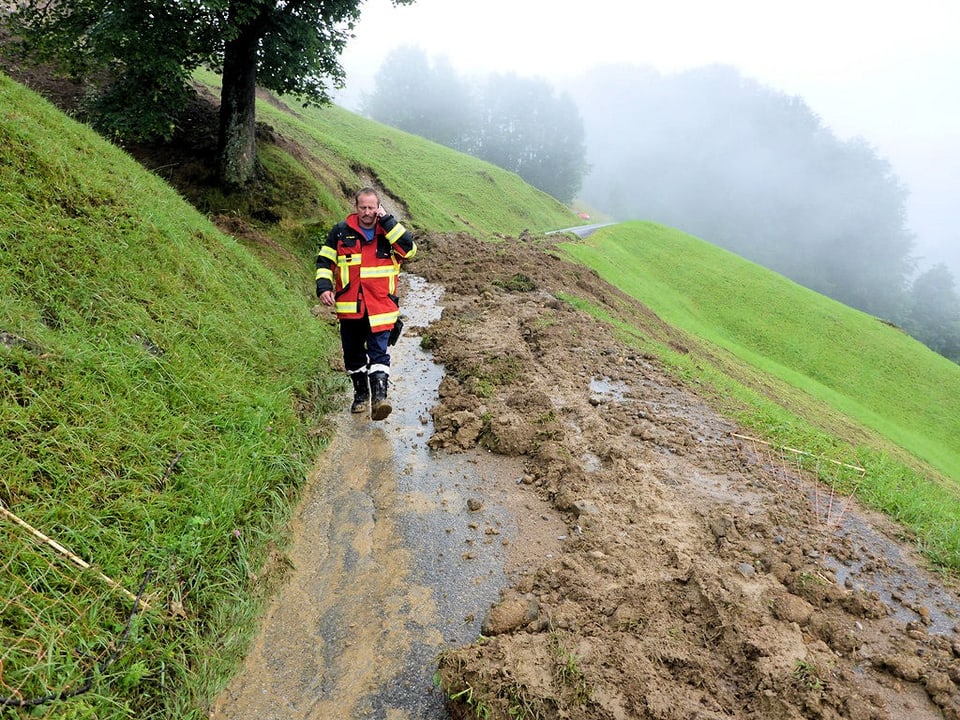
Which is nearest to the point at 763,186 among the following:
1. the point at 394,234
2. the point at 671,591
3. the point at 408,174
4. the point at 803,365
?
the point at 408,174

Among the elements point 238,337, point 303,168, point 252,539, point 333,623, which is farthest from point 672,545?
point 303,168

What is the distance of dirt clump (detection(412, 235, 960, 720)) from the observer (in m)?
2.82

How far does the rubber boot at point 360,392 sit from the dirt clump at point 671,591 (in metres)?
0.88

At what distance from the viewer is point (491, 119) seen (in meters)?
95.4

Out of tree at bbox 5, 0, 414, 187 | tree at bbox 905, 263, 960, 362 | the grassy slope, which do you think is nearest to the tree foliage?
tree at bbox 905, 263, 960, 362

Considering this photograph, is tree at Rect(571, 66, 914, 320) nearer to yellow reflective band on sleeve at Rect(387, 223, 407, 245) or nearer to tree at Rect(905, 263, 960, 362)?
tree at Rect(905, 263, 960, 362)

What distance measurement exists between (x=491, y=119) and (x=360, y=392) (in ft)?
328

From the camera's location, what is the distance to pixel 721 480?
17.5 ft

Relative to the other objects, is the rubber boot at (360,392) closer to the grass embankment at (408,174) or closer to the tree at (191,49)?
the tree at (191,49)

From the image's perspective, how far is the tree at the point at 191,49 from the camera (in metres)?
8.90

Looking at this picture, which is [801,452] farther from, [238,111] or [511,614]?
[238,111]

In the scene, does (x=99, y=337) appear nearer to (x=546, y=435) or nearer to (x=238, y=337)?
(x=238, y=337)

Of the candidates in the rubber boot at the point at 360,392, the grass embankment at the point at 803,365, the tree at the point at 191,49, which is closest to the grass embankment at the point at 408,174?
the tree at the point at 191,49

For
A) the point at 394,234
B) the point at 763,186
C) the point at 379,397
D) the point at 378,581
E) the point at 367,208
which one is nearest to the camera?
the point at 378,581
